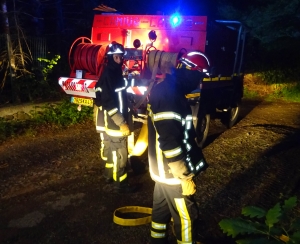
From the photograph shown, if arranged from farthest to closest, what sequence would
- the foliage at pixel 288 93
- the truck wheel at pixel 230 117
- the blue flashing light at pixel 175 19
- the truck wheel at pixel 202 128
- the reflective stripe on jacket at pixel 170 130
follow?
the foliage at pixel 288 93
the truck wheel at pixel 230 117
the truck wheel at pixel 202 128
the blue flashing light at pixel 175 19
the reflective stripe on jacket at pixel 170 130

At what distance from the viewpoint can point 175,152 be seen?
2871 mm

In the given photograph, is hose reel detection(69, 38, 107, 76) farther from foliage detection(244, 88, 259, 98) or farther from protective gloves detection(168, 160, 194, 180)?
foliage detection(244, 88, 259, 98)

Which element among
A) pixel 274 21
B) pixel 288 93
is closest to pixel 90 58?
pixel 274 21

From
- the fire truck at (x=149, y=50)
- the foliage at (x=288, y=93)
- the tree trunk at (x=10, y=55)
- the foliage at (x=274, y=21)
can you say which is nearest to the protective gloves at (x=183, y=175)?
the fire truck at (x=149, y=50)

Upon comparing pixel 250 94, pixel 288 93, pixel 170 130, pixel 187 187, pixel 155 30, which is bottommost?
pixel 250 94

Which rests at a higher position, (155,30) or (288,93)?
(155,30)

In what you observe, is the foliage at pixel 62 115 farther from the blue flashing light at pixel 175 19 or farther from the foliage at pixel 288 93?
the foliage at pixel 288 93

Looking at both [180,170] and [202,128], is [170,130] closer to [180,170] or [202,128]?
[180,170]

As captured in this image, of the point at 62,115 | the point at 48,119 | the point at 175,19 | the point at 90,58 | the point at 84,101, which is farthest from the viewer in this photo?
the point at 62,115

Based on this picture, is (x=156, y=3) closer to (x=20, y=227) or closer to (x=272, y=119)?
(x=272, y=119)

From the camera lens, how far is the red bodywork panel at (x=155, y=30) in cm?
601

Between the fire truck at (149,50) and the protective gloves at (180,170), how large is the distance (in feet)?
8.28

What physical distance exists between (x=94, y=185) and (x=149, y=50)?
246cm

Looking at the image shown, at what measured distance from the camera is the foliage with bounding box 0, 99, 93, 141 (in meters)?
7.18
